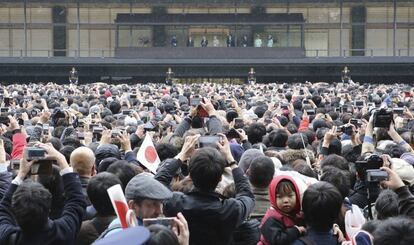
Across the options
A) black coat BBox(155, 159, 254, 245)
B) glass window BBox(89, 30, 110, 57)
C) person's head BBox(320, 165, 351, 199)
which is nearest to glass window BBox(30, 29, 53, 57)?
glass window BBox(89, 30, 110, 57)

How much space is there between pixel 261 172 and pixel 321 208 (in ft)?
4.97

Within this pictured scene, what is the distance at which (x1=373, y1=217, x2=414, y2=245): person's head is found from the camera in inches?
188

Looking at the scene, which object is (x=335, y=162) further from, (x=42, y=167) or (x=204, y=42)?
(x=204, y=42)

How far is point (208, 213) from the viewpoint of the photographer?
6309mm

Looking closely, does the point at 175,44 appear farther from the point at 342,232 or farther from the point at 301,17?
the point at 342,232

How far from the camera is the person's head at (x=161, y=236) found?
4.58 m

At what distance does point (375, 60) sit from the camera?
2051 inches

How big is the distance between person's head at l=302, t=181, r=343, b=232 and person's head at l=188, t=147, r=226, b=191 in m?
0.74

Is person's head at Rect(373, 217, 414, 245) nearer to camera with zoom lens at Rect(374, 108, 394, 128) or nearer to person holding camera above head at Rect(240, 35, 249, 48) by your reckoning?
camera with zoom lens at Rect(374, 108, 394, 128)

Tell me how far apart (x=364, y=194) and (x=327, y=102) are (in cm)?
1618

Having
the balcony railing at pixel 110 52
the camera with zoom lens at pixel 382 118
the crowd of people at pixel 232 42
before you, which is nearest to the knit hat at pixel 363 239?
the camera with zoom lens at pixel 382 118

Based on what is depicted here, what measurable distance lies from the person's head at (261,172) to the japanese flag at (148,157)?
42.5 inches

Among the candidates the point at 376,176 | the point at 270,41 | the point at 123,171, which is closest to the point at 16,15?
the point at 270,41

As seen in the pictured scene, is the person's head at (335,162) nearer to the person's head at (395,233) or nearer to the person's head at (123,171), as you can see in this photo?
the person's head at (123,171)
